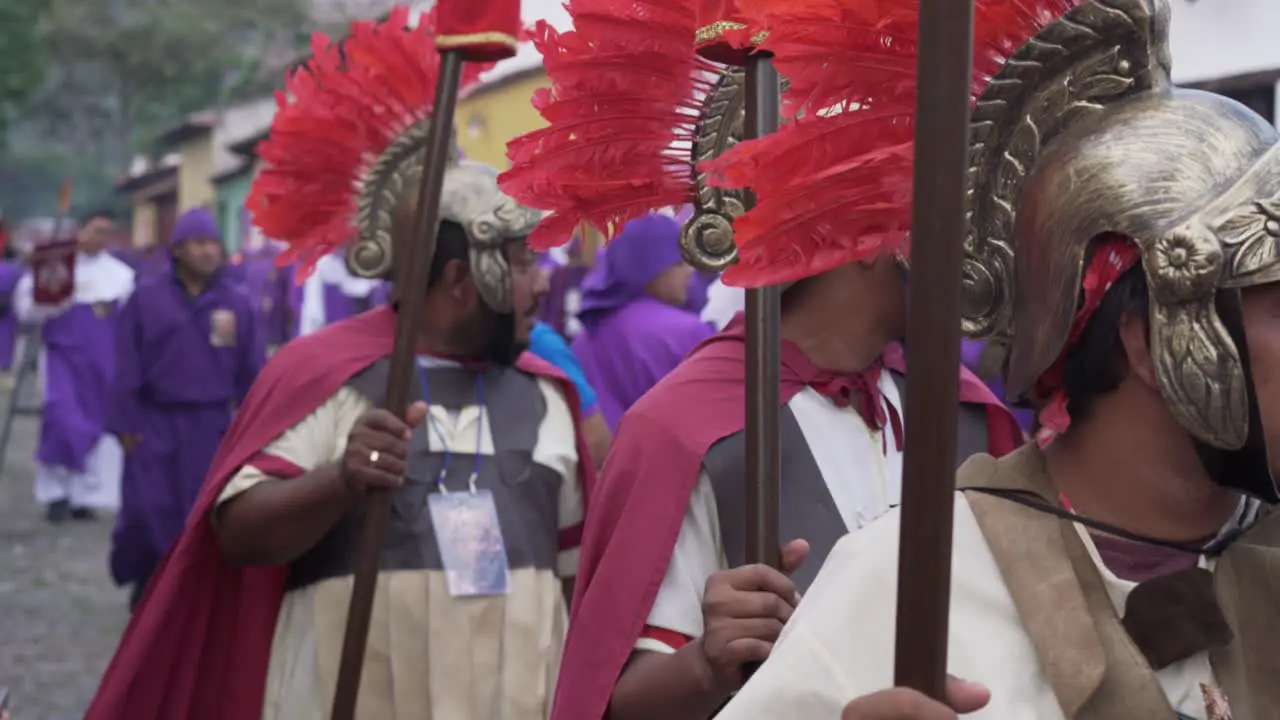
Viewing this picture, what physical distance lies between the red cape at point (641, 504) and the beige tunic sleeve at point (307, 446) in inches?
58.1

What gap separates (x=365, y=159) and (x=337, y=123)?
13cm

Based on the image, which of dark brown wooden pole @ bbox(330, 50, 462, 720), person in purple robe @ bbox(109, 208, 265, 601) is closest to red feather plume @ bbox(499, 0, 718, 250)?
dark brown wooden pole @ bbox(330, 50, 462, 720)

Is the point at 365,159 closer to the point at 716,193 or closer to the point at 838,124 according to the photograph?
the point at 716,193

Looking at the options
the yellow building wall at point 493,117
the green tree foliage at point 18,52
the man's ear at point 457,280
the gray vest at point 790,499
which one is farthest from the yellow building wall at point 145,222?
the gray vest at point 790,499

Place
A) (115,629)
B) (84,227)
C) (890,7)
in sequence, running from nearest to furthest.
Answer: (890,7) < (115,629) < (84,227)

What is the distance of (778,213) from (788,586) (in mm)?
634

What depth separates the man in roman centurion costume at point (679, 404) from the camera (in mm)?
3043

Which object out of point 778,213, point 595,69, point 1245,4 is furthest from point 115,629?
point 778,213

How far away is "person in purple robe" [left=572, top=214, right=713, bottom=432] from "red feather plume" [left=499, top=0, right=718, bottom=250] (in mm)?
5099

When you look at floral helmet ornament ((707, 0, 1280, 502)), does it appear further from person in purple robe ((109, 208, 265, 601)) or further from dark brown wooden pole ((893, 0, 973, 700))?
person in purple robe ((109, 208, 265, 601))

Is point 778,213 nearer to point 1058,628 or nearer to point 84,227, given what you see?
point 1058,628

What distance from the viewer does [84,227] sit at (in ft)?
55.2

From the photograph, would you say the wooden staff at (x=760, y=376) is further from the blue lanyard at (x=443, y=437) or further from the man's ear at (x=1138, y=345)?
the blue lanyard at (x=443, y=437)

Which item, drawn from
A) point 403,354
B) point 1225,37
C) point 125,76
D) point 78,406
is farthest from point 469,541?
point 125,76
